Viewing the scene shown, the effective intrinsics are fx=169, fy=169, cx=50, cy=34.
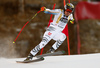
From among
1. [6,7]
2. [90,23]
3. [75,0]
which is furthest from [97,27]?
[6,7]

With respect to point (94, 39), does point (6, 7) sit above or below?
above

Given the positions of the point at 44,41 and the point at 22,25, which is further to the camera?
the point at 22,25

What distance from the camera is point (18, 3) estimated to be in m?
7.50

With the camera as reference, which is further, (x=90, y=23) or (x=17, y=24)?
(x=17, y=24)

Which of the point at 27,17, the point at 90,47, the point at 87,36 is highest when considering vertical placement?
the point at 27,17

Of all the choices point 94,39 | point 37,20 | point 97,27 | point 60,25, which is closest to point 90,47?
point 94,39

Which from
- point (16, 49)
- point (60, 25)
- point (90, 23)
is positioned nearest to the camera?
point (60, 25)

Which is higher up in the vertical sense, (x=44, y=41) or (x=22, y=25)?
(x=22, y=25)

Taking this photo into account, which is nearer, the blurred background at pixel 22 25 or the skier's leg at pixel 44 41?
the skier's leg at pixel 44 41

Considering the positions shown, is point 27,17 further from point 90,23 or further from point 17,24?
point 90,23

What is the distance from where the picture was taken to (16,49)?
301 inches

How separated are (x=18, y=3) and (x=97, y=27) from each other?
362 cm

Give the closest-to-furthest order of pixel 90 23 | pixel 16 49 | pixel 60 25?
1. pixel 60 25
2. pixel 90 23
3. pixel 16 49

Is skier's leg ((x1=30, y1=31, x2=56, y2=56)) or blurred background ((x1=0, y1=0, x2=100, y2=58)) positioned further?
blurred background ((x1=0, y1=0, x2=100, y2=58))
